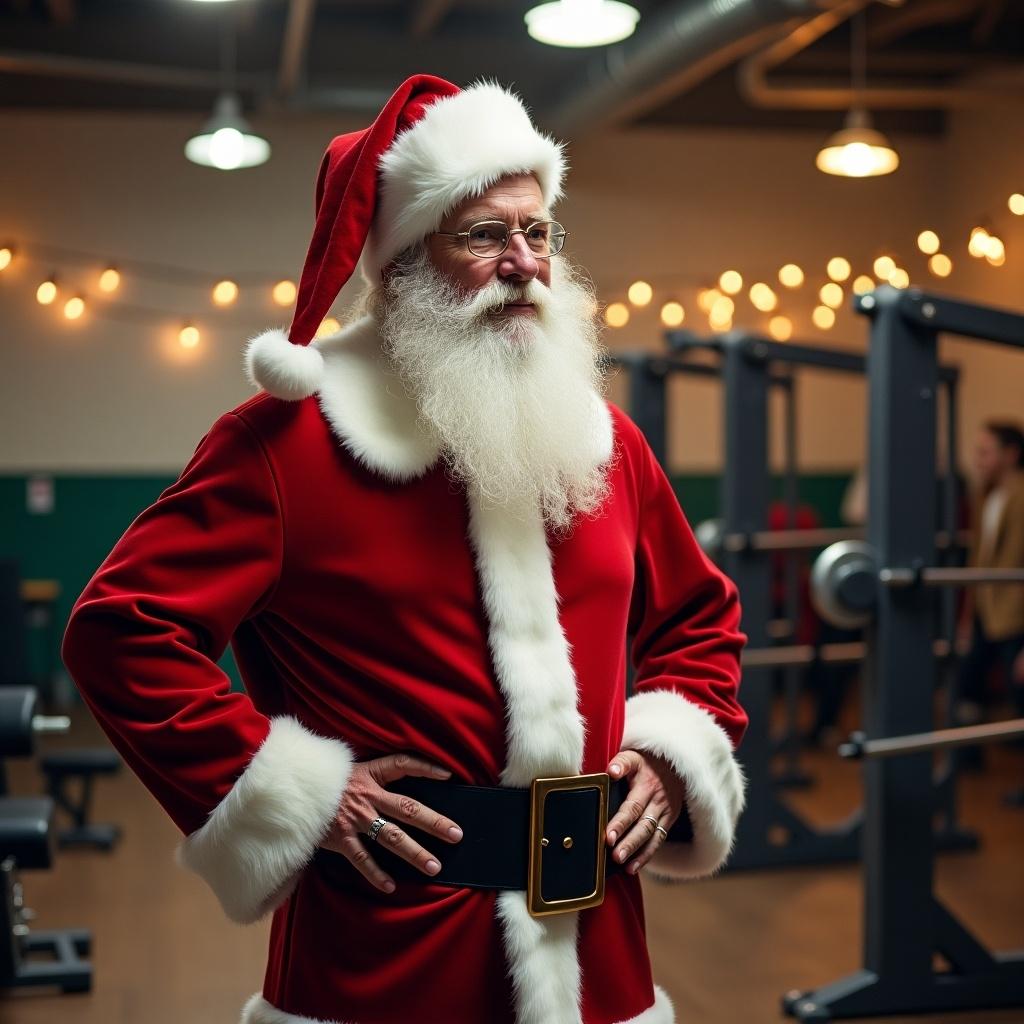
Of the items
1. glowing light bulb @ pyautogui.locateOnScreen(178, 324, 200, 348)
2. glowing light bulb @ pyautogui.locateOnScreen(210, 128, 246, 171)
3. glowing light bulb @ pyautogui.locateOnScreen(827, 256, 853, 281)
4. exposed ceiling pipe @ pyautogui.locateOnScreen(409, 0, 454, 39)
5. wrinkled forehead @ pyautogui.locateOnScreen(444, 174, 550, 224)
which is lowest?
wrinkled forehead @ pyautogui.locateOnScreen(444, 174, 550, 224)

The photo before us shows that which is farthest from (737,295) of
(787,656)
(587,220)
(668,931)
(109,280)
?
(668,931)

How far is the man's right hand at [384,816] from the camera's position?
59.0 inches

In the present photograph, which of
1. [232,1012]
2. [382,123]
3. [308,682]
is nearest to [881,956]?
[232,1012]

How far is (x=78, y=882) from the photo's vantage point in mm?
4637

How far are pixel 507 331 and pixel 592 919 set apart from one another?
0.71 m

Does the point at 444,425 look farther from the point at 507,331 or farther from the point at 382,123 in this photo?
the point at 382,123

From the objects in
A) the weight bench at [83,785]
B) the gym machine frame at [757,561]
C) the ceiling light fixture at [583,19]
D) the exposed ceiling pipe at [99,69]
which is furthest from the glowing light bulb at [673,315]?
the weight bench at [83,785]

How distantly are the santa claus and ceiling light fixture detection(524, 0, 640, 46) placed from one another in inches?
110

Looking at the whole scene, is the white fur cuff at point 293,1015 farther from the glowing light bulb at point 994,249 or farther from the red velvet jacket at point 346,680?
the glowing light bulb at point 994,249

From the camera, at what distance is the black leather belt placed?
1.53 metres

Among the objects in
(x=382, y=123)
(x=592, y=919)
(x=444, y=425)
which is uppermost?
(x=382, y=123)

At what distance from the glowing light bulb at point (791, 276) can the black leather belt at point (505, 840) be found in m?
7.66

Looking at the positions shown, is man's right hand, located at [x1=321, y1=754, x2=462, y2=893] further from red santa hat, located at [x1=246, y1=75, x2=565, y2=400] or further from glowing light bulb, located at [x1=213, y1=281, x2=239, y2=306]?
glowing light bulb, located at [x1=213, y1=281, x2=239, y2=306]

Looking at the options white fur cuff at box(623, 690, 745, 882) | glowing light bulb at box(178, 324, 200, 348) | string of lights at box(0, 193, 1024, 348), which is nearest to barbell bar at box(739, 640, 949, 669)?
white fur cuff at box(623, 690, 745, 882)
